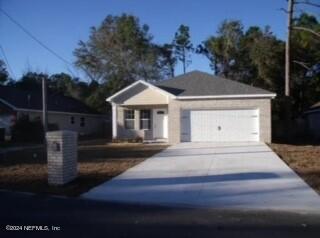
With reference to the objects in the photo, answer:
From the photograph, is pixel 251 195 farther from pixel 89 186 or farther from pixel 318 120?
pixel 318 120

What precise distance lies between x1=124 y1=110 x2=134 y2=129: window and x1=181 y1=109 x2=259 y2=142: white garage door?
4473 millimetres

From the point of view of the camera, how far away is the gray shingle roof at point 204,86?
Result: 85.7ft

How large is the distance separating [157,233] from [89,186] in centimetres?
495

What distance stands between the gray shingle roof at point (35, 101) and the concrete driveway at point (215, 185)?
60.3 ft

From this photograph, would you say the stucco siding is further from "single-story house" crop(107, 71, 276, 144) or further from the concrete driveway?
the concrete driveway

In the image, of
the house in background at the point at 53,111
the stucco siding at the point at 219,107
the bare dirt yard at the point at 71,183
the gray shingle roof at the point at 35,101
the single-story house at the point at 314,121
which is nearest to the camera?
the bare dirt yard at the point at 71,183

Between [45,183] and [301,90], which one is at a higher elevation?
[301,90]

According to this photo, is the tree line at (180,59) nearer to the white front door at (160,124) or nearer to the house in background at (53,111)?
the house in background at (53,111)

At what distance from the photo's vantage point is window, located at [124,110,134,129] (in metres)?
29.3

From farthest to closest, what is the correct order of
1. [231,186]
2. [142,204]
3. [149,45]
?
[149,45] → [231,186] → [142,204]

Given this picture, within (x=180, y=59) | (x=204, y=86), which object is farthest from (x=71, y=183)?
(x=180, y=59)

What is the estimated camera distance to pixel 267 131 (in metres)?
25.2

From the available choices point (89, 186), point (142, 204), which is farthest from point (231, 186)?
point (89, 186)

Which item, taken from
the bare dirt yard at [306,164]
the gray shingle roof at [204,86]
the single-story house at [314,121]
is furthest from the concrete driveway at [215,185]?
the single-story house at [314,121]
